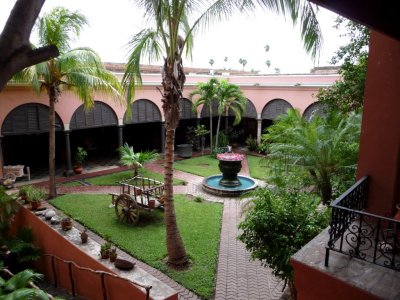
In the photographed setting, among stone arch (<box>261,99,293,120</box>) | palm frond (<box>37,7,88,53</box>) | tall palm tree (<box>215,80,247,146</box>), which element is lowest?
stone arch (<box>261,99,293,120</box>)

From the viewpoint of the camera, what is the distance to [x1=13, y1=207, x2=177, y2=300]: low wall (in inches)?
209

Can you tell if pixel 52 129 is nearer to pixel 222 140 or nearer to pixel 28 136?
pixel 28 136

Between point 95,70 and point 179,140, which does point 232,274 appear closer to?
point 95,70

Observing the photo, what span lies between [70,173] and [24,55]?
12851 millimetres

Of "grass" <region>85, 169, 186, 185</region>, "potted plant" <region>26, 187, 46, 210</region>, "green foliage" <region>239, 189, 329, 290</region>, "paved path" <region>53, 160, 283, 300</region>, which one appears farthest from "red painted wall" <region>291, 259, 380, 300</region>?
"grass" <region>85, 169, 186, 185</region>

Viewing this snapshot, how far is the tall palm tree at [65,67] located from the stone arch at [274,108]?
1039 centimetres

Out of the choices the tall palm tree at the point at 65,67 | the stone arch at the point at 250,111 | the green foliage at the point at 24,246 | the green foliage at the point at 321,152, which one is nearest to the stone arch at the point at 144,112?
the tall palm tree at the point at 65,67

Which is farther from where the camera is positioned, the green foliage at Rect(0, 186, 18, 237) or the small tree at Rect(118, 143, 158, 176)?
the small tree at Rect(118, 143, 158, 176)

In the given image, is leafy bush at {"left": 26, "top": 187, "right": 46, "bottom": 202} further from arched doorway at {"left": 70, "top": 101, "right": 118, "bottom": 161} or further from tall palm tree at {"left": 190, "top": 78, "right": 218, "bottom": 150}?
tall palm tree at {"left": 190, "top": 78, "right": 218, "bottom": 150}

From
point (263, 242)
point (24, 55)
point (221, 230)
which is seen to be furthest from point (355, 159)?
point (24, 55)

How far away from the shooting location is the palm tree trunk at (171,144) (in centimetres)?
668

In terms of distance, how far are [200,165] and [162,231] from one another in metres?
8.03

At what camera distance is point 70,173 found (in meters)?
14.8

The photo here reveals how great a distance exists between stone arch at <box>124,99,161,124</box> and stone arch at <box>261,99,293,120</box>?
21.2 ft
